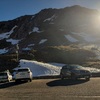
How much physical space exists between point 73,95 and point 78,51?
58.6 metres

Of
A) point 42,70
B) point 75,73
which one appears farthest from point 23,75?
point 42,70

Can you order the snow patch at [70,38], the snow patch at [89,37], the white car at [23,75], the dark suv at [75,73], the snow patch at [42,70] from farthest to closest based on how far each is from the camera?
1. the snow patch at [89,37]
2. the snow patch at [70,38]
3. the snow patch at [42,70]
4. the white car at [23,75]
5. the dark suv at [75,73]

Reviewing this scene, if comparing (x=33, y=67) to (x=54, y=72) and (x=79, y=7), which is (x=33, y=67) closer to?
(x=54, y=72)

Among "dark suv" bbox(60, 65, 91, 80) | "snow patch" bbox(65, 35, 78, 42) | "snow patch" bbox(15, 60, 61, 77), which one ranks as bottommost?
"snow patch" bbox(15, 60, 61, 77)

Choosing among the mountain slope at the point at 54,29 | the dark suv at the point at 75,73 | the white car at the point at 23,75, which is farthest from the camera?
the mountain slope at the point at 54,29

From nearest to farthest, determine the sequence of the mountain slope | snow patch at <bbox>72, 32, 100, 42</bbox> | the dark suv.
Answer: the dark suv
the mountain slope
snow patch at <bbox>72, 32, 100, 42</bbox>

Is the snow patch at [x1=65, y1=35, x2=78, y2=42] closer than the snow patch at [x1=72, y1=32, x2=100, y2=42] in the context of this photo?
Yes

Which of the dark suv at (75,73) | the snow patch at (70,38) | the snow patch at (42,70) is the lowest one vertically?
the snow patch at (42,70)

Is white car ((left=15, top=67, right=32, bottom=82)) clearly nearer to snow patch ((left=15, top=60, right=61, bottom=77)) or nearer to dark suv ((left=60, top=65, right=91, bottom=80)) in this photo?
dark suv ((left=60, top=65, right=91, bottom=80))

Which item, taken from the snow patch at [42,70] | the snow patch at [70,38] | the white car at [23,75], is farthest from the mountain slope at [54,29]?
the white car at [23,75]

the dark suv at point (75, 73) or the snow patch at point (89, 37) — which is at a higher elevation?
the snow patch at point (89, 37)

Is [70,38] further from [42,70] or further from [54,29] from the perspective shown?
[42,70]

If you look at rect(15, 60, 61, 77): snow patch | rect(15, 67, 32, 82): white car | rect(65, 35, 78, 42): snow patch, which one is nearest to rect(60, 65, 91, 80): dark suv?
rect(15, 67, 32, 82): white car

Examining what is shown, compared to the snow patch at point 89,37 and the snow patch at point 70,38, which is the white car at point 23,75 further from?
the snow patch at point 89,37
